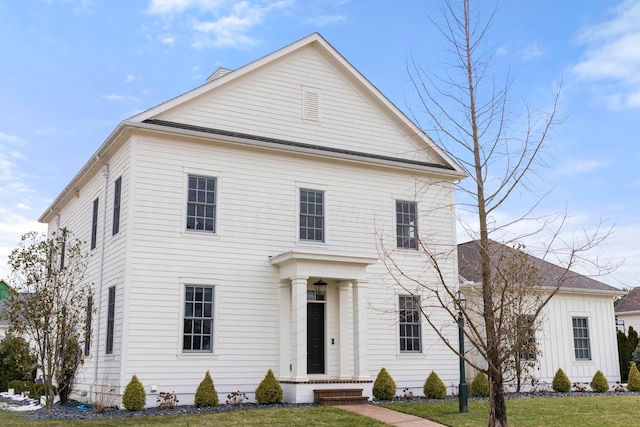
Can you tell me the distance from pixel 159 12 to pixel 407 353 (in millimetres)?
11952

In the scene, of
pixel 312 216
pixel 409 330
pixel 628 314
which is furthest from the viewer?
pixel 628 314

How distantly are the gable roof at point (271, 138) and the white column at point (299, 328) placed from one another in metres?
4.12

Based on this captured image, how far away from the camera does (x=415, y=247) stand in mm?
20656

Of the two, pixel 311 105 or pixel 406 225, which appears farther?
pixel 406 225

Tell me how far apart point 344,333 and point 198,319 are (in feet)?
14.1

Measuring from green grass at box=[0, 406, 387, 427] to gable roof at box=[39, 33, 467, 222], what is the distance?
695cm

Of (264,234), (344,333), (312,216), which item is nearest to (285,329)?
(344,333)

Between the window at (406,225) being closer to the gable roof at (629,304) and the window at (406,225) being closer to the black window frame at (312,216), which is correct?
the black window frame at (312,216)

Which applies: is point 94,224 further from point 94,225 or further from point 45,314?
point 45,314

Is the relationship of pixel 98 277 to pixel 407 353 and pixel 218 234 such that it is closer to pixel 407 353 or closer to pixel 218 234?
pixel 218 234

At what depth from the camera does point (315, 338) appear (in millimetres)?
18562

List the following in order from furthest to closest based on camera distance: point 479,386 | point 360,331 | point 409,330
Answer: point 409,330, point 479,386, point 360,331

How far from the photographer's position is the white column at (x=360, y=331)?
17.9 meters

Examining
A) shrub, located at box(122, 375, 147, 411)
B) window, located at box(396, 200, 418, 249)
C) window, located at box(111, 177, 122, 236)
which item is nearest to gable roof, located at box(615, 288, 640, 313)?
window, located at box(396, 200, 418, 249)
